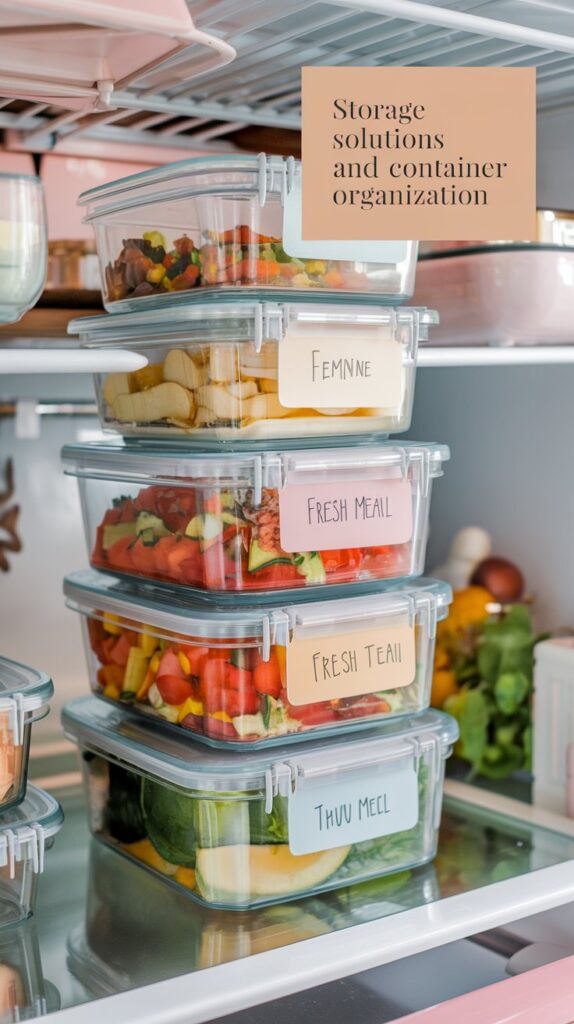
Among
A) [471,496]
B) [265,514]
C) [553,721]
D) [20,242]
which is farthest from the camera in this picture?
[471,496]

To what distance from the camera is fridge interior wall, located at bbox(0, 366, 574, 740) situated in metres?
1.17

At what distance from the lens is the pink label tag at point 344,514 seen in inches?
32.7

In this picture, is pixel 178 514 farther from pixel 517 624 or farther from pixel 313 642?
pixel 517 624

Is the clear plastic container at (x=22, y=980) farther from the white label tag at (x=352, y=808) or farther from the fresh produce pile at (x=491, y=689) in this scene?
the fresh produce pile at (x=491, y=689)

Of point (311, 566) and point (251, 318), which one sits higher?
point (251, 318)

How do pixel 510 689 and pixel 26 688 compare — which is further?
pixel 510 689

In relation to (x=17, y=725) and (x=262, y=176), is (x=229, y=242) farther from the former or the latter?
(x=17, y=725)

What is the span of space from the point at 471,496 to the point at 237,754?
530 mm

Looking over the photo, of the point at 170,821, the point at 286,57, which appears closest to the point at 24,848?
the point at 170,821

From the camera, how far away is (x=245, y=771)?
2.69ft

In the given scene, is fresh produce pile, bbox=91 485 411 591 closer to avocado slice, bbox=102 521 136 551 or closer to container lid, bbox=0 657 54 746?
avocado slice, bbox=102 521 136 551

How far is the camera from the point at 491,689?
1.14m

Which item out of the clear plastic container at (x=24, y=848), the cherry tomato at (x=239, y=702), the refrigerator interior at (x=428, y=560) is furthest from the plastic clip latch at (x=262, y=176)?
the clear plastic container at (x=24, y=848)

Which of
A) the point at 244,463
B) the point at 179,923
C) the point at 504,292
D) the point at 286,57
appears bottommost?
the point at 179,923
